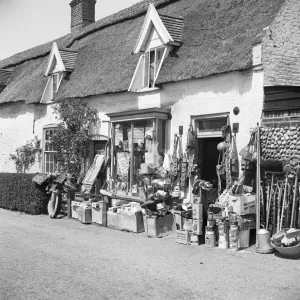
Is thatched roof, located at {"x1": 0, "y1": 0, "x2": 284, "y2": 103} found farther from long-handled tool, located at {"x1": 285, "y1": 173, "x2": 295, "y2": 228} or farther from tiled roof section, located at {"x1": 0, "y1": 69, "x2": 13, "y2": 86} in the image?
long-handled tool, located at {"x1": 285, "y1": 173, "x2": 295, "y2": 228}

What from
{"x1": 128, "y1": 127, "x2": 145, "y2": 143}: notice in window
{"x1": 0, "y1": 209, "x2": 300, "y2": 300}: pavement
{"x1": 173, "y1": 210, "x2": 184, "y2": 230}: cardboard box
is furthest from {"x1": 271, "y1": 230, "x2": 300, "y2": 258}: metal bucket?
{"x1": 128, "y1": 127, "x2": 145, "y2": 143}: notice in window

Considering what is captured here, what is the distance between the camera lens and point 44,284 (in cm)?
606

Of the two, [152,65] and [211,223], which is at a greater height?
[152,65]

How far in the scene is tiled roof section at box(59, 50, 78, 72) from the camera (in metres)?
16.8

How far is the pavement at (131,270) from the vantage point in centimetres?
577

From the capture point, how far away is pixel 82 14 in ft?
73.7

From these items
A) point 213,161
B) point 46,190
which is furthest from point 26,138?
point 213,161

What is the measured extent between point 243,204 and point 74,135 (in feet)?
24.0

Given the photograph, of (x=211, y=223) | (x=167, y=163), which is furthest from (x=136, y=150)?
(x=211, y=223)

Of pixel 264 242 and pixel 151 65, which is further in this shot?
pixel 151 65

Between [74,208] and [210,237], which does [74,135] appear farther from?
[210,237]

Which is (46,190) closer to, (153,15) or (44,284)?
(153,15)

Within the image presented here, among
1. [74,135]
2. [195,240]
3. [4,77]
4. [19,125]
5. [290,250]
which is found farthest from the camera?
[4,77]

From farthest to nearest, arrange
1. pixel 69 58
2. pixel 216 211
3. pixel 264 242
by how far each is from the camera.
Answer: pixel 69 58
pixel 216 211
pixel 264 242
